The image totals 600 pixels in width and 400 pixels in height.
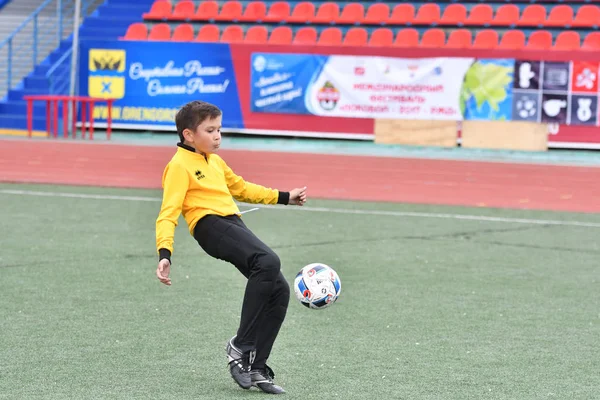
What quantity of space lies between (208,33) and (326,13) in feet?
9.70

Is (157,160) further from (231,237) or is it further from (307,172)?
(231,237)

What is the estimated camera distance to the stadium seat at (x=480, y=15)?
25.1 m

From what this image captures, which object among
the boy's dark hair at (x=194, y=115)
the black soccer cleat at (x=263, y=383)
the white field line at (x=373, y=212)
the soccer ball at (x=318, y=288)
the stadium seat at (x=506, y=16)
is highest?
the stadium seat at (x=506, y=16)

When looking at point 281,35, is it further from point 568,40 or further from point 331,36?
point 568,40

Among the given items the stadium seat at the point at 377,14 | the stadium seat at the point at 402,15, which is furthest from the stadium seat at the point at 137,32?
the stadium seat at the point at 402,15

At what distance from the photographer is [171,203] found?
5402 mm

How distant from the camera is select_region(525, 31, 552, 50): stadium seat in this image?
23.9 m

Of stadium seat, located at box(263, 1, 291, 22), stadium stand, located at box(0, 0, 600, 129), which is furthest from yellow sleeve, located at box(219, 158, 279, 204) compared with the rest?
stadium seat, located at box(263, 1, 291, 22)

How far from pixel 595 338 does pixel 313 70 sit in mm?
17396

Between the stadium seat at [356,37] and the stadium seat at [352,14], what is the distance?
72cm

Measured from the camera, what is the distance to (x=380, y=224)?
12.7 meters

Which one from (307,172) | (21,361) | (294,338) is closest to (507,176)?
(307,172)

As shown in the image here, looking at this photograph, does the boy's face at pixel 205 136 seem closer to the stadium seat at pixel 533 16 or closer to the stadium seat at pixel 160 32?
the stadium seat at pixel 533 16

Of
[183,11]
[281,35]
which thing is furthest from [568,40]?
[183,11]
